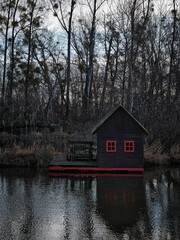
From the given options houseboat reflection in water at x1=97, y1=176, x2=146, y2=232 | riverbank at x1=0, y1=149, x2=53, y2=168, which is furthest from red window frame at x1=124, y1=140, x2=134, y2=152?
riverbank at x1=0, y1=149, x2=53, y2=168

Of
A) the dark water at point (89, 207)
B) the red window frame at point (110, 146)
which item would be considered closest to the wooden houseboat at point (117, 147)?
the red window frame at point (110, 146)

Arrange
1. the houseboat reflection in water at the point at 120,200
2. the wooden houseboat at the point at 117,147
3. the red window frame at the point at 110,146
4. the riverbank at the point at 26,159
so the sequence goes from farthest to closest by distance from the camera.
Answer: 1. the riverbank at the point at 26,159
2. the red window frame at the point at 110,146
3. the wooden houseboat at the point at 117,147
4. the houseboat reflection in water at the point at 120,200

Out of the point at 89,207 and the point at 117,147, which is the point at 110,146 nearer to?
the point at 117,147

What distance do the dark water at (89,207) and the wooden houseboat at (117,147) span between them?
1.84 meters

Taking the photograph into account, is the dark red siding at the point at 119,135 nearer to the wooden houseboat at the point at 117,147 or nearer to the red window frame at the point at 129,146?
the wooden houseboat at the point at 117,147

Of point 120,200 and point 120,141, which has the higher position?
point 120,141

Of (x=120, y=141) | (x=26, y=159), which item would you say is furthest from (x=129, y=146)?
(x=26, y=159)

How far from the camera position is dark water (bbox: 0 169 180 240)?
11.9 metres

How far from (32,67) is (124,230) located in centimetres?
2878

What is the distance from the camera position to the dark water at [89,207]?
11.9 meters

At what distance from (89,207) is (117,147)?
10.2 m

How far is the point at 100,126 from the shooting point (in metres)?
25.2

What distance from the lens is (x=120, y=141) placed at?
25.2 m

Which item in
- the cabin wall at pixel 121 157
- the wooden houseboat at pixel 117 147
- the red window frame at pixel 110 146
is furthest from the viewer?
the red window frame at pixel 110 146
